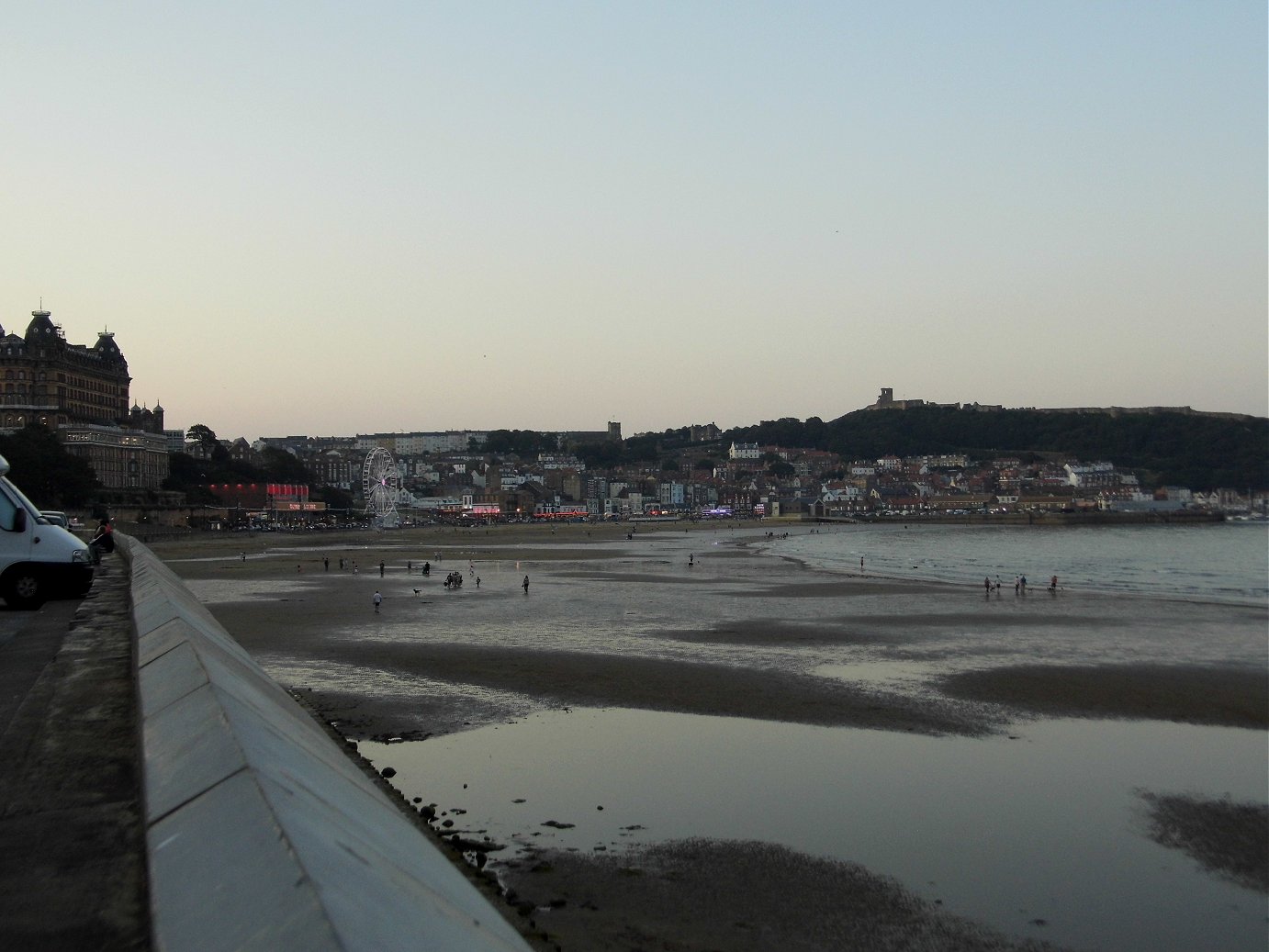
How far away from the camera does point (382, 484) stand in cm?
14700

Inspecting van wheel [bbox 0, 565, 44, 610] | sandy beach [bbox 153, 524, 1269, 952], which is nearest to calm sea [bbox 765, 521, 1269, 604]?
sandy beach [bbox 153, 524, 1269, 952]

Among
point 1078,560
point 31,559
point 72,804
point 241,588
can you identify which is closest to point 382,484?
point 1078,560

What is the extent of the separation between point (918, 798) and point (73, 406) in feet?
396

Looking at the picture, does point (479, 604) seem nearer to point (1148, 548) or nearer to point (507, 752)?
point (507, 752)

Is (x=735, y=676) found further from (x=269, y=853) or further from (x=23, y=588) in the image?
(x=269, y=853)

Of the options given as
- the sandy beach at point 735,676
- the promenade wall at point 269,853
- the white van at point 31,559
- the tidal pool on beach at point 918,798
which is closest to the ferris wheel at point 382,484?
the sandy beach at point 735,676

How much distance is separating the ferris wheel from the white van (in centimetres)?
13310

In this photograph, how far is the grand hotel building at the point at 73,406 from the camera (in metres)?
108

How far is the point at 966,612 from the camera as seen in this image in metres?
36.2

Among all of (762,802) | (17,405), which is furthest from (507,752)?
(17,405)

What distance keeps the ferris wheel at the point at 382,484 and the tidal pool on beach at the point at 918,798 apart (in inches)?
5221

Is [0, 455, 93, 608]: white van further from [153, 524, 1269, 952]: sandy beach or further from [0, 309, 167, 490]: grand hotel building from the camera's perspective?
[0, 309, 167, 490]: grand hotel building

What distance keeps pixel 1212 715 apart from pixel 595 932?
48.2ft

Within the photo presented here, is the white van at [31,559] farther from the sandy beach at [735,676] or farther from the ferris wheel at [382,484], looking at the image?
the ferris wheel at [382,484]
